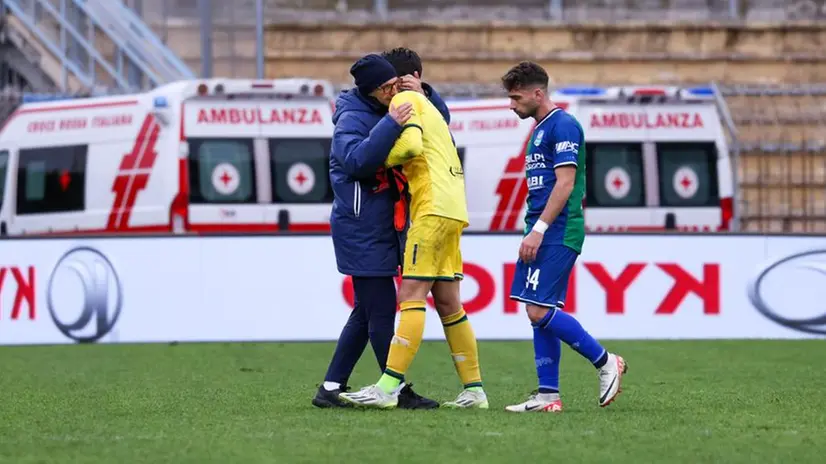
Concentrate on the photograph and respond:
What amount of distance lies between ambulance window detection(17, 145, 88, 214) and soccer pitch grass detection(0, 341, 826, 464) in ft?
19.3

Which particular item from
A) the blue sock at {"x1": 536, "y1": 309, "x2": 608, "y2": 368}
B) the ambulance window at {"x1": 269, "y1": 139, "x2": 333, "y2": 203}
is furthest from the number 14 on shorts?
the ambulance window at {"x1": 269, "y1": 139, "x2": 333, "y2": 203}

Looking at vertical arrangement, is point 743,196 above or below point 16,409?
above

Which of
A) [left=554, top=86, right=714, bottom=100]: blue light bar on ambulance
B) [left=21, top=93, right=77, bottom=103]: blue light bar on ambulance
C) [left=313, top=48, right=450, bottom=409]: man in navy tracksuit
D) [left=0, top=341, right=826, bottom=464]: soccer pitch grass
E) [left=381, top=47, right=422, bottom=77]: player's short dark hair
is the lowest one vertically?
[left=0, top=341, right=826, bottom=464]: soccer pitch grass

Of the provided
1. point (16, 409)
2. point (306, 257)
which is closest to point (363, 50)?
point (306, 257)

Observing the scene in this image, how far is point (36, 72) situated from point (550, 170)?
693 inches

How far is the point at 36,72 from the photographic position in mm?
25375

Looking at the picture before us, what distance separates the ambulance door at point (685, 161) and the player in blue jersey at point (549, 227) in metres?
11.2

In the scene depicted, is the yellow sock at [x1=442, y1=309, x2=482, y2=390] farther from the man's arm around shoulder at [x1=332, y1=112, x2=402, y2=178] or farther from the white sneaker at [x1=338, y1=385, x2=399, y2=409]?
the man's arm around shoulder at [x1=332, y1=112, x2=402, y2=178]

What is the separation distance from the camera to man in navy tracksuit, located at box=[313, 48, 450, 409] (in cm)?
877

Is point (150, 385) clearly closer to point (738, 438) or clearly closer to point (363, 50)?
point (738, 438)

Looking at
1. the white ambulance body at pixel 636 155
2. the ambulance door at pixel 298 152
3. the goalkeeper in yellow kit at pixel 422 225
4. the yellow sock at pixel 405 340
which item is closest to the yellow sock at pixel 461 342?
the goalkeeper in yellow kit at pixel 422 225

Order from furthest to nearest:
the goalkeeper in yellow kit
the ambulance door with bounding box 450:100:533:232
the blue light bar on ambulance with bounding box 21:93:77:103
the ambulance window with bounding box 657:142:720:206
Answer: the blue light bar on ambulance with bounding box 21:93:77:103
the ambulance window with bounding box 657:142:720:206
the ambulance door with bounding box 450:100:533:232
the goalkeeper in yellow kit

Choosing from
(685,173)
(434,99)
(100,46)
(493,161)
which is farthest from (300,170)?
(434,99)

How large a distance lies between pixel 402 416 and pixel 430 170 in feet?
3.84
